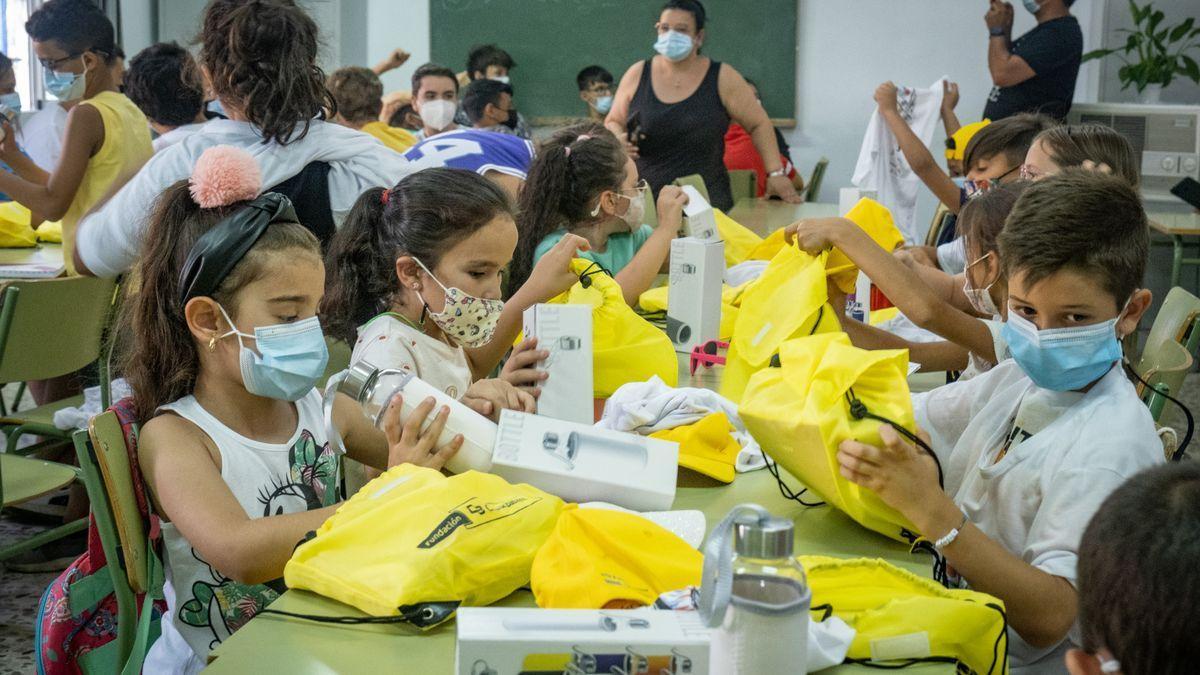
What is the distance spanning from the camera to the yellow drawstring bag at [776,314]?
2154 millimetres

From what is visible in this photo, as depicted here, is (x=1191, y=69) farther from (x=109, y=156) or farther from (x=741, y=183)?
(x=109, y=156)

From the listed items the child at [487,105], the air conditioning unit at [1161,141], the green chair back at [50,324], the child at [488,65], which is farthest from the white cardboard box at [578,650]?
the child at [488,65]

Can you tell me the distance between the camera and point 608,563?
1274 millimetres

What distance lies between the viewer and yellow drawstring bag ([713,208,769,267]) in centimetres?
343

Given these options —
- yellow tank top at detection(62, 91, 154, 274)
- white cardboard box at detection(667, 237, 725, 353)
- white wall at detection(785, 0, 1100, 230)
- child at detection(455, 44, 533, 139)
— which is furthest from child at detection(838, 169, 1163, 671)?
white wall at detection(785, 0, 1100, 230)

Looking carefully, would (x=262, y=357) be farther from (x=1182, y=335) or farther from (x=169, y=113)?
(x=169, y=113)

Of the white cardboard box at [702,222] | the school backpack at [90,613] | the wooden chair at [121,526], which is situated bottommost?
the school backpack at [90,613]

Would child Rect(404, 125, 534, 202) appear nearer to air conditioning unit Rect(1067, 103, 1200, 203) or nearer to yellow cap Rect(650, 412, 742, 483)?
yellow cap Rect(650, 412, 742, 483)

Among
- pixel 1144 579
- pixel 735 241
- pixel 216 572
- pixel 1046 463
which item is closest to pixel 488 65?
pixel 735 241

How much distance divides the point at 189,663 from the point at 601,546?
73cm

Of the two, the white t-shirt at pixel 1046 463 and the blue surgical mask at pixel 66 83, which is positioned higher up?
the blue surgical mask at pixel 66 83

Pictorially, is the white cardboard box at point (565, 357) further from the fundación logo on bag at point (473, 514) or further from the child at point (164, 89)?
the child at point (164, 89)

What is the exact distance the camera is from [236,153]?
72.2 inches

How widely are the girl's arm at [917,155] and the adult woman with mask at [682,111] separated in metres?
0.63
